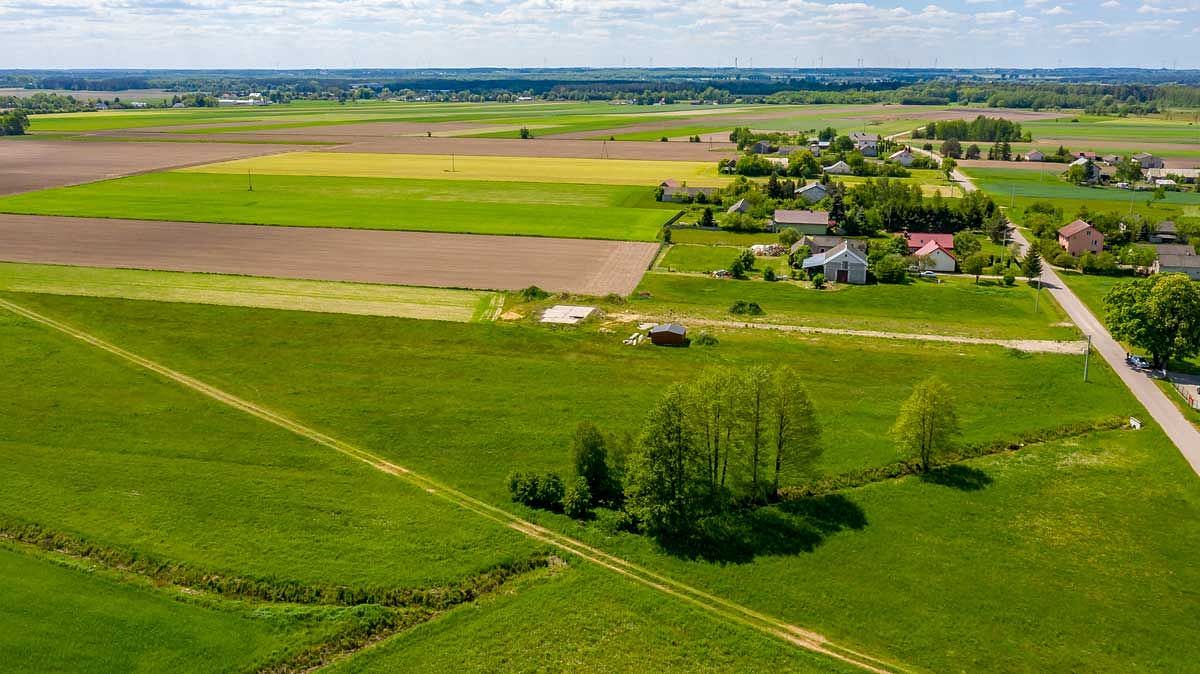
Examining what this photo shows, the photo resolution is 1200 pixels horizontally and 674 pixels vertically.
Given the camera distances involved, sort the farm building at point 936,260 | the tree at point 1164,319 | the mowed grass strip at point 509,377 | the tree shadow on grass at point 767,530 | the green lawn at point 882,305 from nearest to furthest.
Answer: the tree shadow on grass at point 767,530
the mowed grass strip at point 509,377
the tree at point 1164,319
the green lawn at point 882,305
the farm building at point 936,260

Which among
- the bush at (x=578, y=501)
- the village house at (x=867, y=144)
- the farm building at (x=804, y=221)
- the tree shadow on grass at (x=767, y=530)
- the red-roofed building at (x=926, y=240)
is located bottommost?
the tree shadow on grass at (x=767, y=530)

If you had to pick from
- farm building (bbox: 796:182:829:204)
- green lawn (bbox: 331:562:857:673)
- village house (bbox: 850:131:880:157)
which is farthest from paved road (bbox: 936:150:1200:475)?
village house (bbox: 850:131:880:157)

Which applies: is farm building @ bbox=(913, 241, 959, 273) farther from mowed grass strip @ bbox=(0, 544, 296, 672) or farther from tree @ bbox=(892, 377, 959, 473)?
mowed grass strip @ bbox=(0, 544, 296, 672)

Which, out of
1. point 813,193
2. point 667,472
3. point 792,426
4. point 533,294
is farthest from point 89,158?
point 792,426

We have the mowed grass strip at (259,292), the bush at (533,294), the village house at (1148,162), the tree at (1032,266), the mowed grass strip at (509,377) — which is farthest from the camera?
the village house at (1148,162)

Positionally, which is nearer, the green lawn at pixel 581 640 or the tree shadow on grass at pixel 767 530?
the green lawn at pixel 581 640

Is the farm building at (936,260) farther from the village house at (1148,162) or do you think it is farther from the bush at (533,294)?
the village house at (1148,162)

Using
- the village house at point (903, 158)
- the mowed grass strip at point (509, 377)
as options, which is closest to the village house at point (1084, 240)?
the mowed grass strip at point (509, 377)
